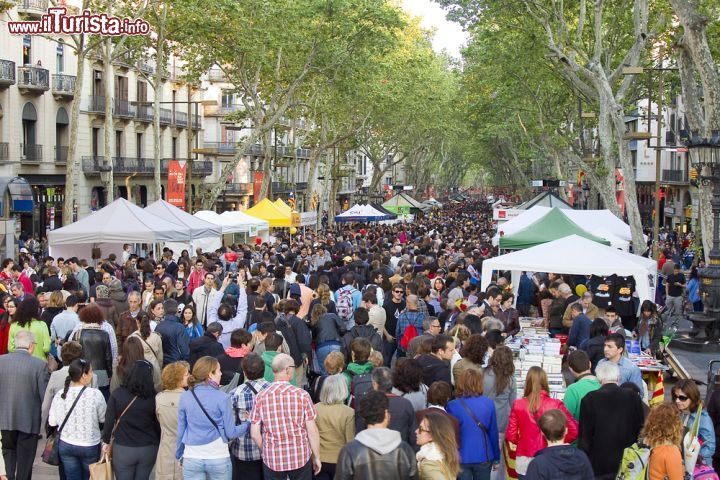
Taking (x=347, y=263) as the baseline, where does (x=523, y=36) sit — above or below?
above

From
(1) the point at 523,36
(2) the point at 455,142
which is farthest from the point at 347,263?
(2) the point at 455,142

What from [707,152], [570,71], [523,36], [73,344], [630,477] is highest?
[523,36]

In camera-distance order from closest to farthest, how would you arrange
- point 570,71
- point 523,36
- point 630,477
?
point 630,477 < point 570,71 < point 523,36

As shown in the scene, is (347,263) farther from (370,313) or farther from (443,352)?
(443,352)

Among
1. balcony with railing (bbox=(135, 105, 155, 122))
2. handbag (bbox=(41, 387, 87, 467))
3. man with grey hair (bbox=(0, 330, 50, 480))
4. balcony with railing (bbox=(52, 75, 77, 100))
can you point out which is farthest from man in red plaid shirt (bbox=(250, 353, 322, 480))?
balcony with railing (bbox=(135, 105, 155, 122))

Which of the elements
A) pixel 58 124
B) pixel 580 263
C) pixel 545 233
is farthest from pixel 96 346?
pixel 58 124

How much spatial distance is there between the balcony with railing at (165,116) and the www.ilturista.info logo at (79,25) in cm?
2418

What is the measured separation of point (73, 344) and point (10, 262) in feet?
28.3

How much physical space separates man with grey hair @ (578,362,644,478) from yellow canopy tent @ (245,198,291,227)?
74.1ft

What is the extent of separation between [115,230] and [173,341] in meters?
9.69

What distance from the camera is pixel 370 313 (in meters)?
11.4

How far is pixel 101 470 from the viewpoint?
6848mm

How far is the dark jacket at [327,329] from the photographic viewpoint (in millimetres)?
10242

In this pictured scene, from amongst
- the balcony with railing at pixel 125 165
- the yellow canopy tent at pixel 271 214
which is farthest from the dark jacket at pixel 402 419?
the balcony with railing at pixel 125 165
